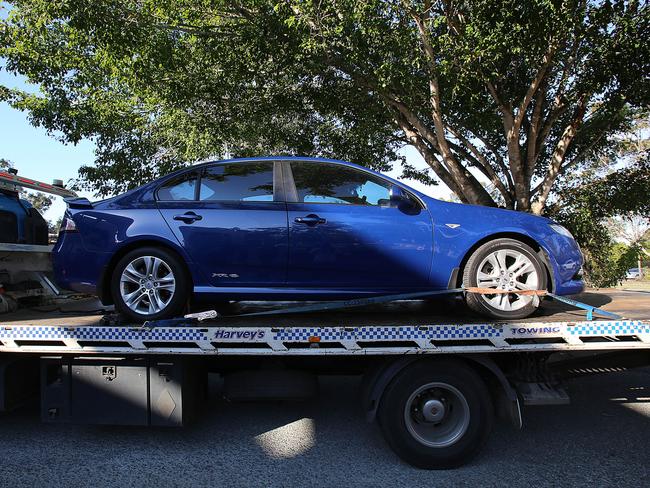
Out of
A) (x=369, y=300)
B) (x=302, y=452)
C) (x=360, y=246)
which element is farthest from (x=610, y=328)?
(x=302, y=452)

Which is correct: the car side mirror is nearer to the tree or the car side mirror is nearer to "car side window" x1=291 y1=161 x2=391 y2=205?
"car side window" x1=291 y1=161 x2=391 y2=205

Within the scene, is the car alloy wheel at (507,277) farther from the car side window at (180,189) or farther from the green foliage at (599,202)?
the green foliage at (599,202)

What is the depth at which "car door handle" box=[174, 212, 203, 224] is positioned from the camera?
4.12 meters

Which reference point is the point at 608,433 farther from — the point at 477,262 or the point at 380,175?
the point at 380,175

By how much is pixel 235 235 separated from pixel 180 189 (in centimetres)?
69

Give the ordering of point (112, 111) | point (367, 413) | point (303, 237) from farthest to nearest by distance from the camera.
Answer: point (112, 111) < point (303, 237) < point (367, 413)

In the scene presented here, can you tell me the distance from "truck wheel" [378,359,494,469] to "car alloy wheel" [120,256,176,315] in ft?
6.47

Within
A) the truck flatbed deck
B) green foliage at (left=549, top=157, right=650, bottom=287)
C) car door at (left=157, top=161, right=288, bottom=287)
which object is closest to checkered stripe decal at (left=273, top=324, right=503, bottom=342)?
the truck flatbed deck

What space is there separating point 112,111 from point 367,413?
9.37 m

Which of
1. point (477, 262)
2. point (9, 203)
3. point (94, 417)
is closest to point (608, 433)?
point (477, 262)

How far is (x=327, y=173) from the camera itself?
434 centimetres

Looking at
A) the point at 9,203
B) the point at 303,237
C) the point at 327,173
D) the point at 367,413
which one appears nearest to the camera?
the point at 367,413

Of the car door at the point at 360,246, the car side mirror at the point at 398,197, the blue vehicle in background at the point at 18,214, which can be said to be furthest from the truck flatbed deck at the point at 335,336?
the blue vehicle in background at the point at 18,214

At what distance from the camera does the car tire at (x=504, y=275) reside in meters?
4.01
